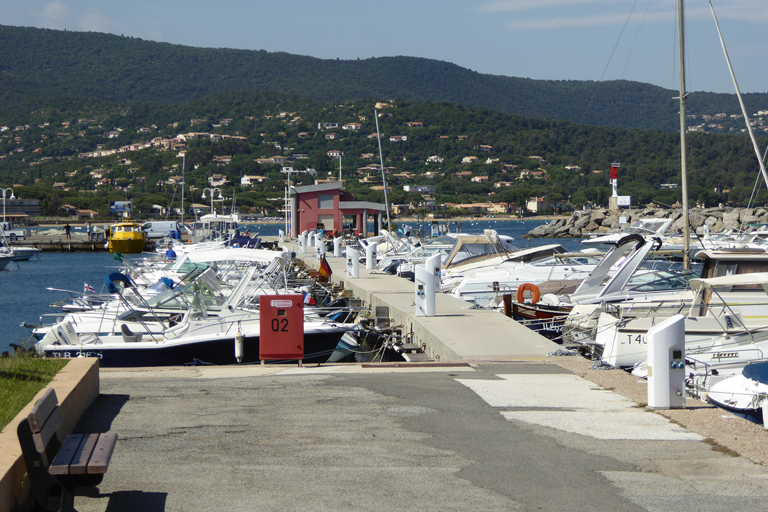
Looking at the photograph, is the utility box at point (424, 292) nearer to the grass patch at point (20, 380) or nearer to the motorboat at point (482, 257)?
the motorboat at point (482, 257)

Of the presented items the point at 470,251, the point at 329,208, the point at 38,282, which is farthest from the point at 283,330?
the point at 329,208

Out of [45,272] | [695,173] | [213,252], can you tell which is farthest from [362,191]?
[213,252]

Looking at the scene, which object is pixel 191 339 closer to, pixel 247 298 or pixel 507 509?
pixel 247 298

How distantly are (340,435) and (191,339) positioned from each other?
842 cm

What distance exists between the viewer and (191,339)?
1505 cm

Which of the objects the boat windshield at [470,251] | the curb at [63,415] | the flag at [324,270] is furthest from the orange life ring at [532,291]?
the curb at [63,415]

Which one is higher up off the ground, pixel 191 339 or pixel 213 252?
pixel 213 252

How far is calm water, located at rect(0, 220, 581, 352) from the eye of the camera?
3078 cm

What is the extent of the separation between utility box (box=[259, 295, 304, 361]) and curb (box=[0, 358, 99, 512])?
152 inches

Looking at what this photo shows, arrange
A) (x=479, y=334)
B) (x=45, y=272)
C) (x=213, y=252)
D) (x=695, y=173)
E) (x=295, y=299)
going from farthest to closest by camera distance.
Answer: (x=695, y=173), (x=45, y=272), (x=213, y=252), (x=479, y=334), (x=295, y=299)

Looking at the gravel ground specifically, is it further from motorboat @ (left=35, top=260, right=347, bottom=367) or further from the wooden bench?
motorboat @ (left=35, top=260, right=347, bottom=367)

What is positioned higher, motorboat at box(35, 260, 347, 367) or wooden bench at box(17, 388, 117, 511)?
wooden bench at box(17, 388, 117, 511)

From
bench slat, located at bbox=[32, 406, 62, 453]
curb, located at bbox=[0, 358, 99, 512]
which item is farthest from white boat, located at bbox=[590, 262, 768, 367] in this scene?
Result: bench slat, located at bbox=[32, 406, 62, 453]

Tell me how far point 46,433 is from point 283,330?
7426mm
